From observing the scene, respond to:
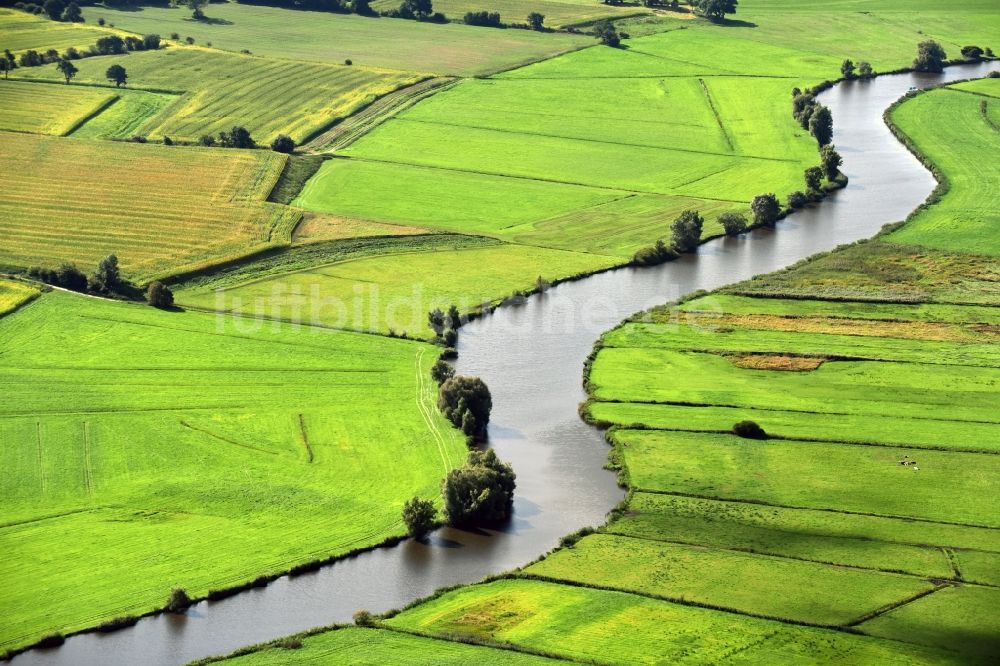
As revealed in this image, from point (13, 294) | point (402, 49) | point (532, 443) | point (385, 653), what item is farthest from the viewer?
point (402, 49)

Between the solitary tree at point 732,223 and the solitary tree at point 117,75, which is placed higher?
the solitary tree at point 117,75

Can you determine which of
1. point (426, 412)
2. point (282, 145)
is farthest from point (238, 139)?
point (426, 412)

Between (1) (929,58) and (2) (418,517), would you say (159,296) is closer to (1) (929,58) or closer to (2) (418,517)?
(2) (418,517)

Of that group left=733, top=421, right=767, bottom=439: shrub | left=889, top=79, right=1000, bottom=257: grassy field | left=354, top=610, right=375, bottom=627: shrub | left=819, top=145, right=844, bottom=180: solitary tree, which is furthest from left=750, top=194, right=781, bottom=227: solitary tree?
left=354, top=610, right=375, bottom=627: shrub

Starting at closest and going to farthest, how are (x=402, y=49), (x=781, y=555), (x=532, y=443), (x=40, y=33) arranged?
(x=781, y=555) < (x=532, y=443) < (x=40, y=33) < (x=402, y=49)

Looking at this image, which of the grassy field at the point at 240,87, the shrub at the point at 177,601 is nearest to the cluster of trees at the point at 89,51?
the grassy field at the point at 240,87

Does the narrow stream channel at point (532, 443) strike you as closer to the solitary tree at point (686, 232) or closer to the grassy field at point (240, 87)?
the solitary tree at point (686, 232)

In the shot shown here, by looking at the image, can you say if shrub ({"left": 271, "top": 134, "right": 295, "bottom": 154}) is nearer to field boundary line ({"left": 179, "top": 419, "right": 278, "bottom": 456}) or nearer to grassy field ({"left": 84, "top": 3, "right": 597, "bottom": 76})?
grassy field ({"left": 84, "top": 3, "right": 597, "bottom": 76})
